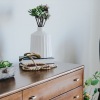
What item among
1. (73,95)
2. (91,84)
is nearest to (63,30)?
(91,84)

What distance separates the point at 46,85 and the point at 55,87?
11 cm

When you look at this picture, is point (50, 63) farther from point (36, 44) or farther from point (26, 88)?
point (26, 88)

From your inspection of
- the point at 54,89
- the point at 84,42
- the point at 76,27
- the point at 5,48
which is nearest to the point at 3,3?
the point at 5,48

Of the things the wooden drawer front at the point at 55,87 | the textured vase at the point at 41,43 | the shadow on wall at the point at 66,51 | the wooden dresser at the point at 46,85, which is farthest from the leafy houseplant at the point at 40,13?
the shadow on wall at the point at 66,51

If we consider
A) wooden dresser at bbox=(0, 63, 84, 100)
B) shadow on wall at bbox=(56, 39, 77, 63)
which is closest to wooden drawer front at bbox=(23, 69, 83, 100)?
wooden dresser at bbox=(0, 63, 84, 100)

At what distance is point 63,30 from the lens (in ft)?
8.52

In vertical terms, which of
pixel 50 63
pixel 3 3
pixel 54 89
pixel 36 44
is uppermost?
pixel 3 3

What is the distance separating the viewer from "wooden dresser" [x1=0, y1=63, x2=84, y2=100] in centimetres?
130

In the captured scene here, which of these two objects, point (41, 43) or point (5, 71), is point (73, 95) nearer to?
point (41, 43)

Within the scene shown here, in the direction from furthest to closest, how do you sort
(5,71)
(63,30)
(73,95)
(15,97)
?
(63,30) < (73,95) < (5,71) < (15,97)

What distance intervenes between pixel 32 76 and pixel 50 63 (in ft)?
1.05

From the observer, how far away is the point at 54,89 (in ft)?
5.19

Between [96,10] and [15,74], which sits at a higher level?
[96,10]

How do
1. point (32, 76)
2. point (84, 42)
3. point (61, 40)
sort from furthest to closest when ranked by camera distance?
point (84, 42), point (61, 40), point (32, 76)
